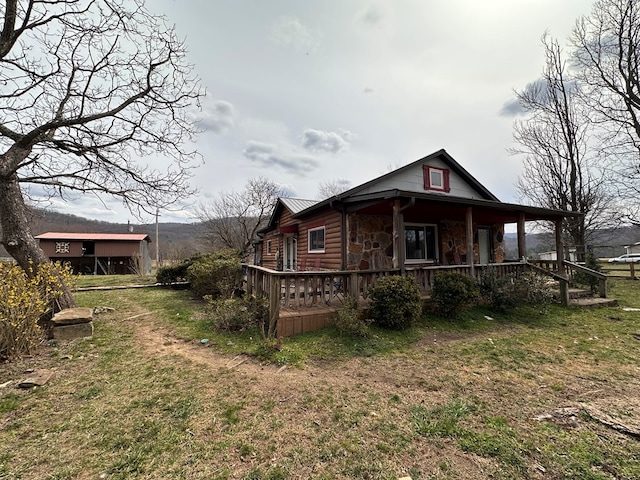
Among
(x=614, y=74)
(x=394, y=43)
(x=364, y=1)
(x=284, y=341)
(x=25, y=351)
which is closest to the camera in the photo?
(x=25, y=351)

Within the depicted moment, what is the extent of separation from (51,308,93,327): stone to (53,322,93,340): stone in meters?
0.06

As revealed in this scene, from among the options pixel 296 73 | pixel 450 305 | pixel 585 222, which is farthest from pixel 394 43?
pixel 585 222

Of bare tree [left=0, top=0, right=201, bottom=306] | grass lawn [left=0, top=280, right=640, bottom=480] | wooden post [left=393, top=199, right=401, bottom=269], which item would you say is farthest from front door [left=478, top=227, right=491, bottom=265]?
bare tree [left=0, top=0, right=201, bottom=306]

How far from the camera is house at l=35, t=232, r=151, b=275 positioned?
2339cm

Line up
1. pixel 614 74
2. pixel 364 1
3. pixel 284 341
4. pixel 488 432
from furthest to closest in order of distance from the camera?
1. pixel 614 74
2. pixel 364 1
3. pixel 284 341
4. pixel 488 432

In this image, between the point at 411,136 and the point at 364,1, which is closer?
the point at 364,1

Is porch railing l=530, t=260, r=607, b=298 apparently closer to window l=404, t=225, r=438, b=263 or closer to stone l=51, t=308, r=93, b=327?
window l=404, t=225, r=438, b=263

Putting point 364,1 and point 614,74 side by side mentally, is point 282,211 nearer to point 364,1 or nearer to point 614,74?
point 364,1

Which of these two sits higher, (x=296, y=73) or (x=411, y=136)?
(x=296, y=73)

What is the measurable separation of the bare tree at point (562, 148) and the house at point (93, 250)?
29082mm

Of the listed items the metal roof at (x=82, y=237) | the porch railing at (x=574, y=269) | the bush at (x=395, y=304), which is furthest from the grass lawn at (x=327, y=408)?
the metal roof at (x=82, y=237)

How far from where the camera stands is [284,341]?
16.5 feet

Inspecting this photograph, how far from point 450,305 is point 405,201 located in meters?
2.91

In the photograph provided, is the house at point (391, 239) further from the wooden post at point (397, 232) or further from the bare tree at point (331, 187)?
the bare tree at point (331, 187)
